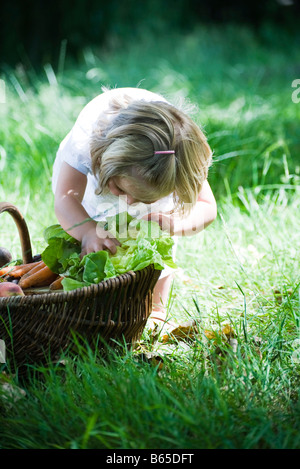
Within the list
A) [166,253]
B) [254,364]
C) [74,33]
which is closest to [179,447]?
[254,364]

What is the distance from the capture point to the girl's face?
228 centimetres

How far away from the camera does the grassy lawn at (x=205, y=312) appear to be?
164 cm

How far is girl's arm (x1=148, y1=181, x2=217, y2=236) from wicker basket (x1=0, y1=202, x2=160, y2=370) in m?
0.37

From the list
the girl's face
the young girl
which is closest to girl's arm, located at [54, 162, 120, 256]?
the young girl

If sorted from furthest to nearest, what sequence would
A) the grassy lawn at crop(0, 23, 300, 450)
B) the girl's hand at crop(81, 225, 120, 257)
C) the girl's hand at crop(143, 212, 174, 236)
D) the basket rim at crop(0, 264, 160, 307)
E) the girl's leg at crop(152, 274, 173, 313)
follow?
the girl's leg at crop(152, 274, 173, 313), the girl's hand at crop(143, 212, 174, 236), the girl's hand at crop(81, 225, 120, 257), the basket rim at crop(0, 264, 160, 307), the grassy lawn at crop(0, 23, 300, 450)

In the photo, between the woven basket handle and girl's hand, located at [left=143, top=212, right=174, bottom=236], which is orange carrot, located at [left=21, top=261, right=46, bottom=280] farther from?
girl's hand, located at [left=143, top=212, right=174, bottom=236]

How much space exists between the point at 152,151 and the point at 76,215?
479mm

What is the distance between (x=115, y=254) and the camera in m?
2.38

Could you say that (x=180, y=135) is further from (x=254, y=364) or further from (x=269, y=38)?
(x=269, y=38)

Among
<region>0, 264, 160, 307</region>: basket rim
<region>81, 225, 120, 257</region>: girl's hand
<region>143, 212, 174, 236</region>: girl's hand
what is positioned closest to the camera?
<region>0, 264, 160, 307</region>: basket rim

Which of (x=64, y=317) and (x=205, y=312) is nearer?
(x=64, y=317)

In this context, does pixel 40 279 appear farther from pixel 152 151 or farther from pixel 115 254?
pixel 152 151

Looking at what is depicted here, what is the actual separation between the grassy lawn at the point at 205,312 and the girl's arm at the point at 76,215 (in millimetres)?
446

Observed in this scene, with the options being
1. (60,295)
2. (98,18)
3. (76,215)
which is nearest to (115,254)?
(76,215)
